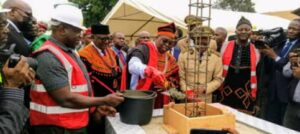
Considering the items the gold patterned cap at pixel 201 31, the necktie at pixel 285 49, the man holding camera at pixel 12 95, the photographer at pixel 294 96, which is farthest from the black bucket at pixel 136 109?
the necktie at pixel 285 49

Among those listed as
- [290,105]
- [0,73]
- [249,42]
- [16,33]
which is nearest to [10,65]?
[0,73]

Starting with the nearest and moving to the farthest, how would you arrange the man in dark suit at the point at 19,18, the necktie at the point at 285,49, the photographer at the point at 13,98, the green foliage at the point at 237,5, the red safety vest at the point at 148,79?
the photographer at the point at 13,98 → the man in dark suit at the point at 19,18 → the red safety vest at the point at 148,79 → the necktie at the point at 285,49 → the green foliage at the point at 237,5

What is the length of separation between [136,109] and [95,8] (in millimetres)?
17186

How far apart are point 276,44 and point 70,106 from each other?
3.29m

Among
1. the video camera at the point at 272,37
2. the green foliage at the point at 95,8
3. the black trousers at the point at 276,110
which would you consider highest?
the green foliage at the point at 95,8

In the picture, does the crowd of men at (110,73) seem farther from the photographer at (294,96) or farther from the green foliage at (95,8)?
the green foliage at (95,8)

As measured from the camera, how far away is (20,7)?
11.3 ft

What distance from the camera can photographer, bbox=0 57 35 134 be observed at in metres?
1.59

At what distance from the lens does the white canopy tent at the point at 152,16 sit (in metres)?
8.21

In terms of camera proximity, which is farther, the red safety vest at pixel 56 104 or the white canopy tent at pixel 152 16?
the white canopy tent at pixel 152 16

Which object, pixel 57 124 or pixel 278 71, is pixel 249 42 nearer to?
pixel 278 71

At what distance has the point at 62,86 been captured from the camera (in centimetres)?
230

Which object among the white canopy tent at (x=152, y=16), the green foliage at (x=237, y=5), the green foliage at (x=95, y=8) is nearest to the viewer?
the white canopy tent at (x=152, y=16)

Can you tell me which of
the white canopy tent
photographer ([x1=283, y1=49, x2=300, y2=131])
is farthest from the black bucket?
the white canopy tent
